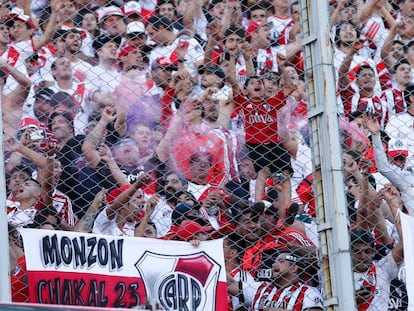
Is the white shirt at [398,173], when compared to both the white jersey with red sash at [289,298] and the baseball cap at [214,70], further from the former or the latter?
the baseball cap at [214,70]

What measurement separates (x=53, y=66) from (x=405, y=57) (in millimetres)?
2784

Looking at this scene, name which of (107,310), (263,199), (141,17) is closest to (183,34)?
(141,17)

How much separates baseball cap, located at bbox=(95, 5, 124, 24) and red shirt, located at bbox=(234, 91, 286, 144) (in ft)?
4.27

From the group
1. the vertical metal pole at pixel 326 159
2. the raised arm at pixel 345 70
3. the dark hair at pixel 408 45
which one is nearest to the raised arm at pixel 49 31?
the raised arm at pixel 345 70

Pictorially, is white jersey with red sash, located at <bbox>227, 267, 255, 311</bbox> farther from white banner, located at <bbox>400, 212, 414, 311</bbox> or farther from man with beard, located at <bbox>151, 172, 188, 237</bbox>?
white banner, located at <bbox>400, 212, 414, 311</bbox>

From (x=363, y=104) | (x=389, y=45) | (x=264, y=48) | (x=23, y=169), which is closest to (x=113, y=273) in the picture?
(x=23, y=169)

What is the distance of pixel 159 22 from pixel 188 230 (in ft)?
6.88

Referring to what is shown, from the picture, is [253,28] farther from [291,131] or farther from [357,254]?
[357,254]

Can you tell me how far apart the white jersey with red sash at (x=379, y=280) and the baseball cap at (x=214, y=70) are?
5.81 feet

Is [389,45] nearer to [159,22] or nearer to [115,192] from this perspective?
[159,22]

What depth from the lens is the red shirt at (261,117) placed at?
6430mm

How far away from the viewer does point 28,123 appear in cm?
614

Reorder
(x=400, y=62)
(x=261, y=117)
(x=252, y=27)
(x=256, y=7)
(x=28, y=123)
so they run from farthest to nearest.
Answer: (x=256, y=7) < (x=400, y=62) < (x=252, y=27) < (x=261, y=117) < (x=28, y=123)

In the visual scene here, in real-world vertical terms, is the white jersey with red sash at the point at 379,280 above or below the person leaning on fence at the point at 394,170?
below
